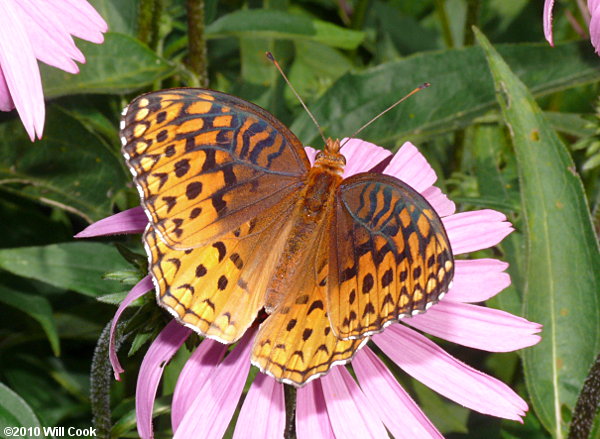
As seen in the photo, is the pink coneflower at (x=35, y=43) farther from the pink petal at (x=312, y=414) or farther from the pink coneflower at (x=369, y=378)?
the pink petal at (x=312, y=414)

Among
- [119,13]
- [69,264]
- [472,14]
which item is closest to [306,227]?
[69,264]

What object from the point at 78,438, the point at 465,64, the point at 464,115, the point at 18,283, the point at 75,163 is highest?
the point at 465,64

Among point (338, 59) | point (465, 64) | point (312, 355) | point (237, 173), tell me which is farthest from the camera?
point (338, 59)

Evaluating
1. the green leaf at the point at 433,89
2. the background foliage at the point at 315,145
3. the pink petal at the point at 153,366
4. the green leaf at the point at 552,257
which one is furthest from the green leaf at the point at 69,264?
the green leaf at the point at 552,257

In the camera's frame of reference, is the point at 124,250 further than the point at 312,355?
Yes

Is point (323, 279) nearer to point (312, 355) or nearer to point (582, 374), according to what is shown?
point (312, 355)

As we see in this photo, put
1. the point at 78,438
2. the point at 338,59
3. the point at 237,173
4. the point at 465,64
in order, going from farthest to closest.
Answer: the point at 338,59 < the point at 465,64 < the point at 78,438 < the point at 237,173

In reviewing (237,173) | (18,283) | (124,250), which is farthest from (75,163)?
(237,173)
